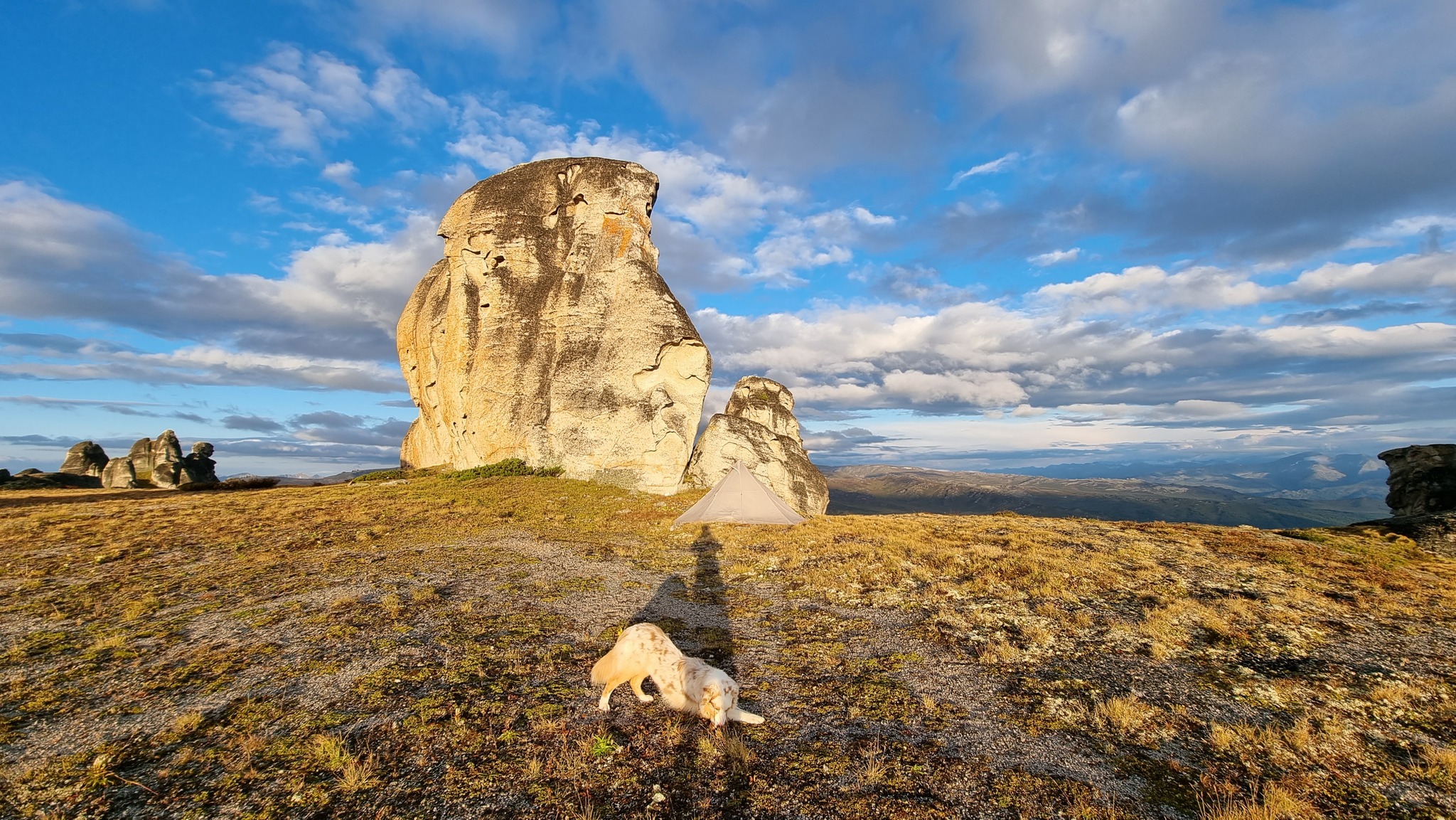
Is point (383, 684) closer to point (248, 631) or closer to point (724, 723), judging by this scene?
point (248, 631)

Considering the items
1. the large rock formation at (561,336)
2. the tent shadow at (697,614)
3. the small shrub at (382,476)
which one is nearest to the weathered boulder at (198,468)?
the small shrub at (382,476)

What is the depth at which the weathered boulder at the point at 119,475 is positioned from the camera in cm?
4372

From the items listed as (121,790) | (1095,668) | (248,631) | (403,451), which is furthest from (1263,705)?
(403,451)

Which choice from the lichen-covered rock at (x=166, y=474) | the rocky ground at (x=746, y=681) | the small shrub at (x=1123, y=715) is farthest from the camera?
the lichen-covered rock at (x=166, y=474)

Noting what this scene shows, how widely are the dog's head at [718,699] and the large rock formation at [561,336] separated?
2822 centimetres

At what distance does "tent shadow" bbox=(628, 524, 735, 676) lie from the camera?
1102 cm

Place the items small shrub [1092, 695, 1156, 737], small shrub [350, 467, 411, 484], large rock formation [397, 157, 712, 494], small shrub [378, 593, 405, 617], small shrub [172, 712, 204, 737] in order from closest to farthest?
small shrub [172, 712, 204, 737], small shrub [1092, 695, 1156, 737], small shrub [378, 593, 405, 617], large rock formation [397, 157, 712, 494], small shrub [350, 467, 411, 484]

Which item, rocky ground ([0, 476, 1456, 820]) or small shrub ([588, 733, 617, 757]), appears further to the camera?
small shrub ([588, 733, 617, 757])

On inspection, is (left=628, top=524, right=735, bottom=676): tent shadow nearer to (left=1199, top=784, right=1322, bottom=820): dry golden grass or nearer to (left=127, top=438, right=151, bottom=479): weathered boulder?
(left=1199, top=784, right=1322, bottom=820): dry golden grass

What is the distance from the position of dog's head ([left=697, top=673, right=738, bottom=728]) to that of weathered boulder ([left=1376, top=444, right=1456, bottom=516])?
29.8 m

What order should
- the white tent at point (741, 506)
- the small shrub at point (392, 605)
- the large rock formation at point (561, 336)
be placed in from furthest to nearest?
the large rock formation at point (561, 336), the white tent at point (741, 506), the small shrub at point (392, 605)

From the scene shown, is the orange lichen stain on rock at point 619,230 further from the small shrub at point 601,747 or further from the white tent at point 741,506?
the small shrub at point 601,747

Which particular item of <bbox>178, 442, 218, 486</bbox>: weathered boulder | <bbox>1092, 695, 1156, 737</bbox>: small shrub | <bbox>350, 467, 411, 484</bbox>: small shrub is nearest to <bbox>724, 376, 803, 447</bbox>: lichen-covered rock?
<bbox>350, 467, 411, 484</bbox>: small shrub

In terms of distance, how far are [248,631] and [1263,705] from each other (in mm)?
18473
